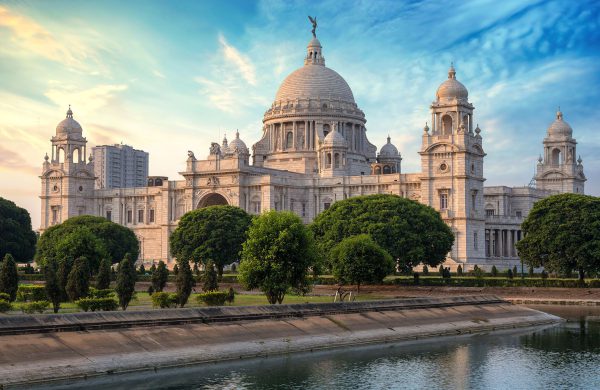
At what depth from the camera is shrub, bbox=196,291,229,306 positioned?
6188 cm

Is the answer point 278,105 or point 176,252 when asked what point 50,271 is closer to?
point 176,252

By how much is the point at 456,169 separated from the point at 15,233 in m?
57.6

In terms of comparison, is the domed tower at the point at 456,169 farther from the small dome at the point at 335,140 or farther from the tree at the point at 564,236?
the tree at the point at 564,236

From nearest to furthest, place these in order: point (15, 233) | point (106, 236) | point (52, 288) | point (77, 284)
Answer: point (52, 288) < point (77, 284) < point (106, 236) < point (15, 233)

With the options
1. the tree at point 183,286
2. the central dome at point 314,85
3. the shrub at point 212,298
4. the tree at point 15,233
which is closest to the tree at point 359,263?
the shrub at point 212,298

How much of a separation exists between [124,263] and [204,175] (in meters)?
83.4

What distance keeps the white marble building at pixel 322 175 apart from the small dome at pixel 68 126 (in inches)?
8.1

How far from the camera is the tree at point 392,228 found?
98.9m

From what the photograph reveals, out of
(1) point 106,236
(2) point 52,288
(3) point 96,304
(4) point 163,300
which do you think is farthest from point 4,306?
(1) point 106,236

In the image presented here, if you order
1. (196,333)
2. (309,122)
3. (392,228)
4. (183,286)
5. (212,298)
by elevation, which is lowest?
(196,333)

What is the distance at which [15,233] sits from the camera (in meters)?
130

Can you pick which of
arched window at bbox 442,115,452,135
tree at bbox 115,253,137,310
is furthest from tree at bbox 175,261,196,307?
arched window at bbox 442,115,452,135

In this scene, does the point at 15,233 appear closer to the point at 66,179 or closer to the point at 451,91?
the point at 66,179

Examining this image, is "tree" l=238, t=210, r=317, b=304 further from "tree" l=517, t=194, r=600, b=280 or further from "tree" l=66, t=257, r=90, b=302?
"tree" l=517, t=194, r=600, b=280
